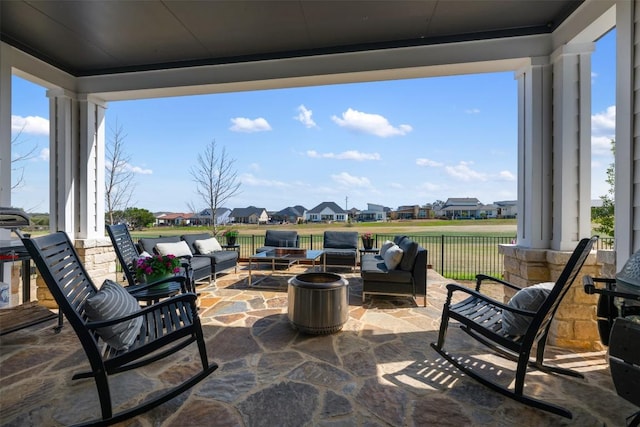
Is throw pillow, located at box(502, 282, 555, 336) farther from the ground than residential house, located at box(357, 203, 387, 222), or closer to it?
closer to it

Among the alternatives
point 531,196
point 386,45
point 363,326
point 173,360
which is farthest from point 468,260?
point 173,360

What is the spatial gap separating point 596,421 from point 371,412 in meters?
1.36

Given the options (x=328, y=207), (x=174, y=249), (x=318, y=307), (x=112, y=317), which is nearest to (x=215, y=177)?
(x=174, y=249)

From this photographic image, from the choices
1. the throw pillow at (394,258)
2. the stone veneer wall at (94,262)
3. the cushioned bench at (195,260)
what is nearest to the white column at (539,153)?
the throw pillow at (394,258)

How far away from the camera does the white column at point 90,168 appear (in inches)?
165

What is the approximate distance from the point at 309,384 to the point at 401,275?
2150 millimetres

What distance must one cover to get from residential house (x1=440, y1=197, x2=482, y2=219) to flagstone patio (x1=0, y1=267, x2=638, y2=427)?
1218 cm

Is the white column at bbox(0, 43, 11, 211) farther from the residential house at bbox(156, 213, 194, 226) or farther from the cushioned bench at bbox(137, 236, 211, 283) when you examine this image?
the residential house at bbox(156, 213, 194, 226)

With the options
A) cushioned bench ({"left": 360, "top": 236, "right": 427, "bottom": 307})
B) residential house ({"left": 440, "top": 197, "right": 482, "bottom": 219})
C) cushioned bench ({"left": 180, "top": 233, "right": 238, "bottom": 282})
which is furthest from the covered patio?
residential house ({"left": 440, "top": 197, "right": 482, "bottom": 219})

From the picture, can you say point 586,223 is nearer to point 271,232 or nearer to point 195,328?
point 195,328

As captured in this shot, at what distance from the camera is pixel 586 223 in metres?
2.86

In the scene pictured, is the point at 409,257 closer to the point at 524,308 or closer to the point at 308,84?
the point at 524,308

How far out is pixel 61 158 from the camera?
4.03 metres

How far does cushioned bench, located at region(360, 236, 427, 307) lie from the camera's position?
379 cm
